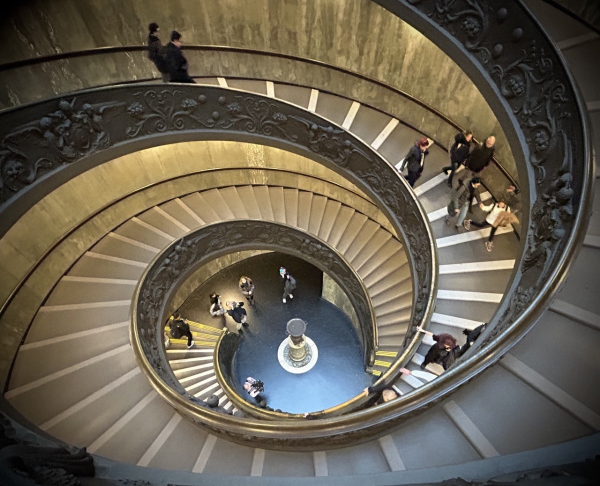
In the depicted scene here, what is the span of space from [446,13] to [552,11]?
1.37m

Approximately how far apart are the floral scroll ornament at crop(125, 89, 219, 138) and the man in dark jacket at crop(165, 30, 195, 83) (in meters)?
0.26

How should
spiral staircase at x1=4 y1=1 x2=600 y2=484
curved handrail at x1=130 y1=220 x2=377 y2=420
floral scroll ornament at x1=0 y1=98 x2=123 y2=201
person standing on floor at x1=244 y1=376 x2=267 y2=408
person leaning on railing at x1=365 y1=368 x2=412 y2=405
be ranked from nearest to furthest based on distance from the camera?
spiral staircase at x1=4 y1=1 x2=600 y2=484
person leaning on railing at x1=365 y1=368 x2=412 y2=405
floral scroll ornament at x1=0 y1=98 x2=123 y2=201
curved handrail at x1=130 y1=220 x2=377 y2=420
person standing on floor at x1=244 y1=376 x2=267 y2=408

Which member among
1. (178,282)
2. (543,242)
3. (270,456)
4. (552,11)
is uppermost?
(552,11)

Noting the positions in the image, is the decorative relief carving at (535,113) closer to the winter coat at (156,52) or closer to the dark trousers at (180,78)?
the winter coat at (156,52)

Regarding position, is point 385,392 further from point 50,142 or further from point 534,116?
point 50,142

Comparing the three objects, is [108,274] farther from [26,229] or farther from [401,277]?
[401,277]

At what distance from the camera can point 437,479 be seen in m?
2.52

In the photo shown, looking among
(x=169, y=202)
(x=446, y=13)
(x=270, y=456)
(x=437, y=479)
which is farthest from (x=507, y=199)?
(x=169, y=202)

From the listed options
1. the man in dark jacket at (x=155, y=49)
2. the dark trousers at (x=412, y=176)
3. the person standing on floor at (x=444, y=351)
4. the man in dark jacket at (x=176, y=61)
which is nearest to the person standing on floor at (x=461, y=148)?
the dark trousers at (x=412, y=176)

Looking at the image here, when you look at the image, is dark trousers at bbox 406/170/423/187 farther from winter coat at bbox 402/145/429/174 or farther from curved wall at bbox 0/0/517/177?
curved wall at bbox 0/0/517/177

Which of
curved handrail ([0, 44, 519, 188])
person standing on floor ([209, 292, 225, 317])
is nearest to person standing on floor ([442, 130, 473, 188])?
curved handrail ([0, 44, 519, 188])

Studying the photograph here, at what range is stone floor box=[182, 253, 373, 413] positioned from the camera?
9.52 m

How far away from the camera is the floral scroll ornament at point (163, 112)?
6.30 metres

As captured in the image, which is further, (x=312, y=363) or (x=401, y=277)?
(x=312, y=363)
